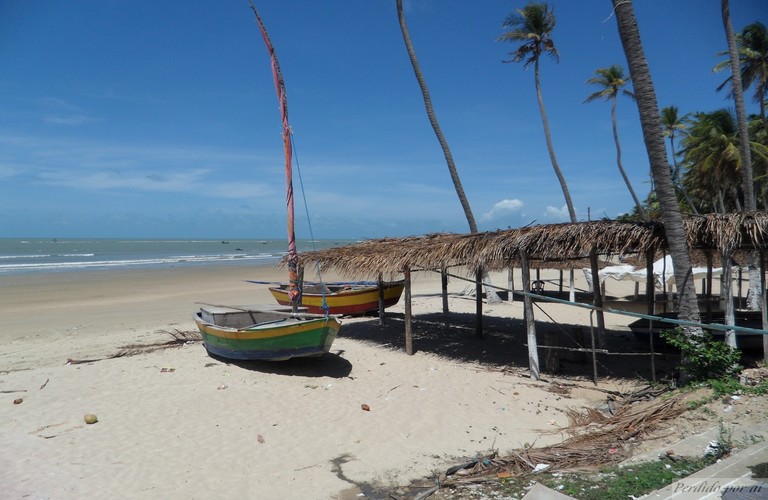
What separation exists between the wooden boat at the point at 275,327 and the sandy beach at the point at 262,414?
1.40 ft

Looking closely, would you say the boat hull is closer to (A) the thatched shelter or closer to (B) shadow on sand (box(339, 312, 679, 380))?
(A) the thatched shelter

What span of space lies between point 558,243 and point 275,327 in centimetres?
480

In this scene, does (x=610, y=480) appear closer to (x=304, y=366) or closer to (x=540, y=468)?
(x=540, y=468)

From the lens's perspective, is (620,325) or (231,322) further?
(620,325)

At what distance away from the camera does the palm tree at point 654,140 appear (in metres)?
7.14

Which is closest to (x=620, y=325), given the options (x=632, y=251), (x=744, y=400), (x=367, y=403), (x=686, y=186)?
(x=632, y=251)

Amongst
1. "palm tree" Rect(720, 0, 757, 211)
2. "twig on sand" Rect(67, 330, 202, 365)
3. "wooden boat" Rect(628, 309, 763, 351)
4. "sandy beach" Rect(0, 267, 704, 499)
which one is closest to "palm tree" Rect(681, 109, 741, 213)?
"palm tree" Rect(720, 0, 757, 211)

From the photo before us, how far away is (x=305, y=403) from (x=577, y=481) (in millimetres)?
4202

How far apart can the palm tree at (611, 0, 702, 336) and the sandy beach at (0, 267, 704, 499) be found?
191 cm

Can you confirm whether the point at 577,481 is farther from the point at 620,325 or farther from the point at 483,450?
the point at 620,325

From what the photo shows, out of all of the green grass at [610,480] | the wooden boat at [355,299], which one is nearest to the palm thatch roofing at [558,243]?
the wooden boat at [355,299]

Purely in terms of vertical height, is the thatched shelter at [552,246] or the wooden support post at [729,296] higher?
the thatched shelter at [552,246]

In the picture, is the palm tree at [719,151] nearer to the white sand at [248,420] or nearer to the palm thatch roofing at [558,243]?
the palm thatch roofing at [558,243]

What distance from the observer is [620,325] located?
534 inches
